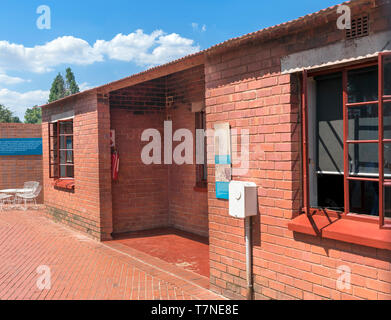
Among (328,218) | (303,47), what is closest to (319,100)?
(303,47)

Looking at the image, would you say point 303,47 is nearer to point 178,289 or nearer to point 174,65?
point 174,65

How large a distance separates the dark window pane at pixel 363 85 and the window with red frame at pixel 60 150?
8.59 meters

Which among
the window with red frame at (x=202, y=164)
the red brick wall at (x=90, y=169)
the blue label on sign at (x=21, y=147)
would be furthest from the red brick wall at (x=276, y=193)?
the blue label on sign at (x=21, y=147)

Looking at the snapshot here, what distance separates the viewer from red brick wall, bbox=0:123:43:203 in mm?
14523

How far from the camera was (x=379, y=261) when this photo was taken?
135 inches

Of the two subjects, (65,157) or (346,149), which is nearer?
(346,149)

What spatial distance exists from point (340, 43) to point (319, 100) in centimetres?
69

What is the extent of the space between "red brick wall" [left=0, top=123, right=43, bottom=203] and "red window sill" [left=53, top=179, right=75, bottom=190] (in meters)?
4.29

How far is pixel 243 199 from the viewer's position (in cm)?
448

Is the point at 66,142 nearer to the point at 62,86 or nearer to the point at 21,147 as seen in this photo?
the point at 21,147

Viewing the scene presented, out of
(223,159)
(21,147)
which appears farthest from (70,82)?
(223,159)

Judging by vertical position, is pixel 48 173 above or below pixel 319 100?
below

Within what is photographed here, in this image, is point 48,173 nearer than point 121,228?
No

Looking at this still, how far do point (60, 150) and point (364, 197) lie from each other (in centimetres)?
882
